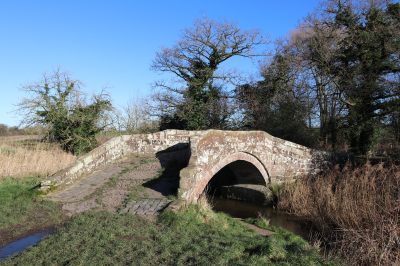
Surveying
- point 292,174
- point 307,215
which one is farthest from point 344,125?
point 307,215

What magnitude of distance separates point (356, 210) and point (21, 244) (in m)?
8.48

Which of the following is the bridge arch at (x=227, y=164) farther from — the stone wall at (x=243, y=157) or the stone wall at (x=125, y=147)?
the stone wall at (x=125, y=147)

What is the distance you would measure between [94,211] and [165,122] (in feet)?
59.0

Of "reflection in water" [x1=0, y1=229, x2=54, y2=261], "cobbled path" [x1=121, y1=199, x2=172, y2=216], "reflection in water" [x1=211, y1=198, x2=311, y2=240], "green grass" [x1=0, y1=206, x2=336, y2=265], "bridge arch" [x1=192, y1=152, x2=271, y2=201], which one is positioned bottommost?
"reflection in water" [x1=211, y1=198, x2=311, y2=240]

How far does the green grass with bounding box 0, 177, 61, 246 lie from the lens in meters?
8.41

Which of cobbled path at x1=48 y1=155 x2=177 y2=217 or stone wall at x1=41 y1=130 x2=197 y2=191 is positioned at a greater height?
stone wall at x1=41 y1=130 x2=197 y2=191

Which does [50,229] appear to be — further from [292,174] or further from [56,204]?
[292,174]

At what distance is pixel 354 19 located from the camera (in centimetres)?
2281

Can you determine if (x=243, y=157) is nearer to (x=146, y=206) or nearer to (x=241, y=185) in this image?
(x=241, y=185)

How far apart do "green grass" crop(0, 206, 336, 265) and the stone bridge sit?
9.55 ft

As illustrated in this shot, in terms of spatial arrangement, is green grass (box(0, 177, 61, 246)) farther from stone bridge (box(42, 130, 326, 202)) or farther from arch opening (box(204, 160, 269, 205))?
arch opening (box(204, 160, 269, 205))

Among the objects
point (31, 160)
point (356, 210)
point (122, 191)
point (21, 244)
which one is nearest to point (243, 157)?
point (356, 210)

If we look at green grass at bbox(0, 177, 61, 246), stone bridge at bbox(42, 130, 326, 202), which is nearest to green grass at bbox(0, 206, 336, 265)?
green grass at bbox(0, 177, 61, 246)

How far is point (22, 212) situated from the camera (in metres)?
9.41
